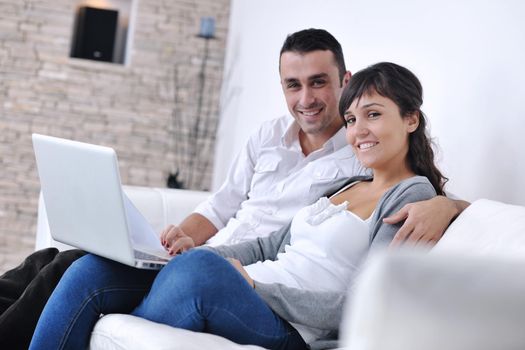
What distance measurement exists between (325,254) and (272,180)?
0.81m

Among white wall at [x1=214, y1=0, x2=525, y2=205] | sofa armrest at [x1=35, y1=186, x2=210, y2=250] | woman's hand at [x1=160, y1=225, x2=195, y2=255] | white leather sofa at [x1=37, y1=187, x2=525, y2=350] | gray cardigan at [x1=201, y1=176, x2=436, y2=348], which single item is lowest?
sofa armrest at [x1=35, y1=186, x2=210, y2=250]

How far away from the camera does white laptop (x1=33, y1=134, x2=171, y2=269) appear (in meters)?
1.87

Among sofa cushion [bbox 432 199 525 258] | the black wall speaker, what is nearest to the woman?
sofa cushion [bbox 432 199 525 258]

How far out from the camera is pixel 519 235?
161 centimetres

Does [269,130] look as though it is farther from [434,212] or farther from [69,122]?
[69,122]

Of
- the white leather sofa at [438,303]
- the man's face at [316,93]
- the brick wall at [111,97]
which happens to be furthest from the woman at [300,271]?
the brick wall at [111,97]

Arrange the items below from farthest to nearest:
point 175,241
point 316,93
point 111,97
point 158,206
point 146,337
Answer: point 111,97, point 158,206, point 316,93, point 175,241, point 146,337

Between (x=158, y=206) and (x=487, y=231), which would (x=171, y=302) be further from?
(x=158, y=206)

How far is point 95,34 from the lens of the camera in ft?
19.0

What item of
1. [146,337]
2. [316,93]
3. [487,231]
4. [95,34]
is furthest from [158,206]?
[95,34]

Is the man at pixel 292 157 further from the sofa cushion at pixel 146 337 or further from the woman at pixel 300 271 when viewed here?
the sofa cushion at pixel 146 337

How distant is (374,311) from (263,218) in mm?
1838

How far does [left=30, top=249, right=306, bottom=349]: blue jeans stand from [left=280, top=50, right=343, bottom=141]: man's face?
34.1 inches

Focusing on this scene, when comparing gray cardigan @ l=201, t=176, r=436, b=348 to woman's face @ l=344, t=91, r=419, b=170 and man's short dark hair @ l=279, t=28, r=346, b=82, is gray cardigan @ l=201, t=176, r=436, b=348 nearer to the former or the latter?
woman's face @ l=344, t=91, r=419, b=170
